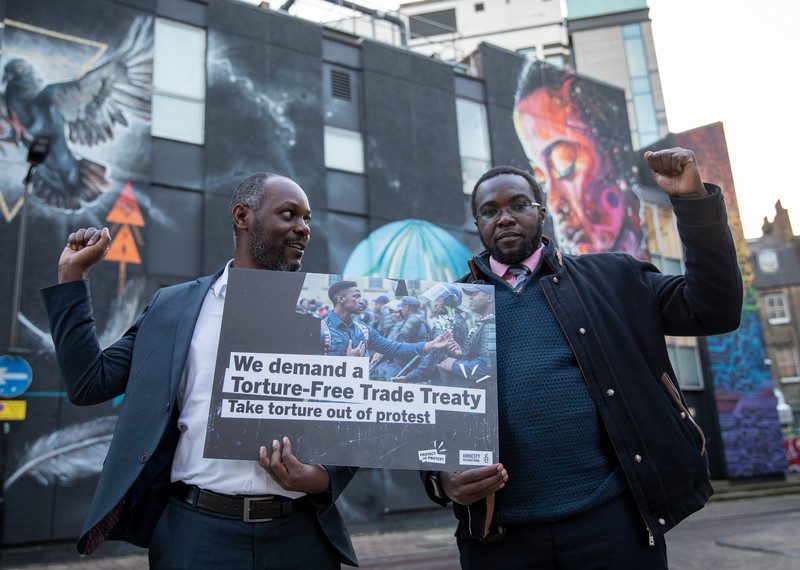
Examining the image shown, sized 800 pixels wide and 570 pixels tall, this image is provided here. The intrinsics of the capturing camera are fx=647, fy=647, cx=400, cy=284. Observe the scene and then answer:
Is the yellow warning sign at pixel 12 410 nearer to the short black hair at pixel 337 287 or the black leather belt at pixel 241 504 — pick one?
the black leather belt at pixel 241 504

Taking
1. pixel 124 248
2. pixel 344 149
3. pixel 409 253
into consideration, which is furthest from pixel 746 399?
pixel 124 248

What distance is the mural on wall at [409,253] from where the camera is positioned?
14.5 metres

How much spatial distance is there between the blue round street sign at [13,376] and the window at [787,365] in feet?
146

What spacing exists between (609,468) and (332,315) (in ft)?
3.65

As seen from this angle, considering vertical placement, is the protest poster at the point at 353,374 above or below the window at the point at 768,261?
below

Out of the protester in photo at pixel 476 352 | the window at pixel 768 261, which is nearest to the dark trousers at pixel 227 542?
the protester in photo at pixel 476 352

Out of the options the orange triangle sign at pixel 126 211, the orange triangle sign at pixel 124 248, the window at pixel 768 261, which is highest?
the window at pixel 768 261

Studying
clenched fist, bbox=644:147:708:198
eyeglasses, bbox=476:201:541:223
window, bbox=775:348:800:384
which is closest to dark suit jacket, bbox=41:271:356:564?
eyeglasses, bbox=476:201:541:223

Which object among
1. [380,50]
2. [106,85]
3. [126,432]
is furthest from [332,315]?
[380,50]

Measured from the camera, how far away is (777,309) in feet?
144

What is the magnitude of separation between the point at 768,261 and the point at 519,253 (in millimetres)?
50640

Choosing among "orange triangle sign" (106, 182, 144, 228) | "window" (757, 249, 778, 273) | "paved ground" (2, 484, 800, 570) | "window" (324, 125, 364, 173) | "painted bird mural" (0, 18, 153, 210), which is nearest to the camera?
"paved ground" (2, 484, 800, 570)

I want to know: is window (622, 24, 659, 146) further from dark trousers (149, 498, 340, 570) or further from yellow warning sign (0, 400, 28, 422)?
dark trousers (149, 498, 340, 570)

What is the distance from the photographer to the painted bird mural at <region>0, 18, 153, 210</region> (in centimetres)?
1138
